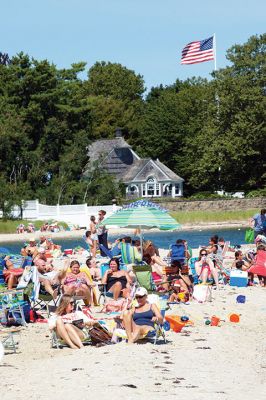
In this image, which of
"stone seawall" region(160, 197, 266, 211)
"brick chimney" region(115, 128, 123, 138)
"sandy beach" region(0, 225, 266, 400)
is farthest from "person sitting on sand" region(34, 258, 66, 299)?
"brick chimney" region(115, 128, 123, 138)

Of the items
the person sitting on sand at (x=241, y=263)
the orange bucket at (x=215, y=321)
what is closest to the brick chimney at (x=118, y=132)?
the person sitting on sand at (x=241, y=263)

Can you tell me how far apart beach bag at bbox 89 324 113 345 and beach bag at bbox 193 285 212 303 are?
465 centimetres

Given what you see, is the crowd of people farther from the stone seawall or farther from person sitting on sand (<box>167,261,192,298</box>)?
the stone seawall

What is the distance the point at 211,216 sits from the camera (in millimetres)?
65875

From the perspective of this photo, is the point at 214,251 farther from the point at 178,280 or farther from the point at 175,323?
the point at 175,323

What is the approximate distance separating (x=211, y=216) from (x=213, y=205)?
2.74 m

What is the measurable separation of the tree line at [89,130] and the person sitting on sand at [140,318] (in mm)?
44341

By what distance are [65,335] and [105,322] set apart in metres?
1.10

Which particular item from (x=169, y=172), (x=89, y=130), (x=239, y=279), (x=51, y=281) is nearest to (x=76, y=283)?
(x=51, y=281)

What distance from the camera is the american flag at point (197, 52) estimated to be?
61.3m

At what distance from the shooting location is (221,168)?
234 ft

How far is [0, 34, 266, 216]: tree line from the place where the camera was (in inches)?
2467

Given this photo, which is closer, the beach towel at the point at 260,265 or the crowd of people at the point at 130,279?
the crowd of people at the point at 130,279

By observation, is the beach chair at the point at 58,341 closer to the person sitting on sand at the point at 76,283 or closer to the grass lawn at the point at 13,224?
the person sitting on sand at the point at 76,283
